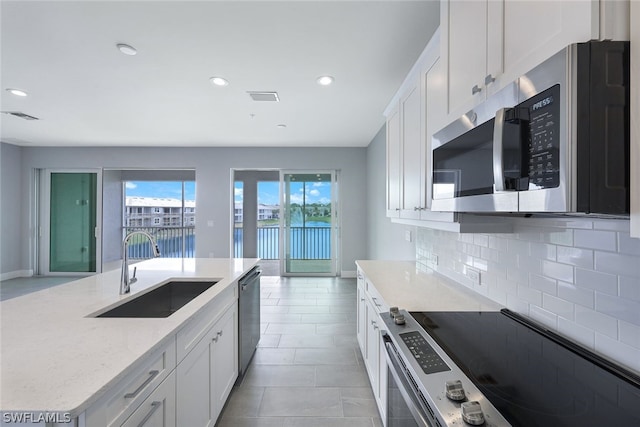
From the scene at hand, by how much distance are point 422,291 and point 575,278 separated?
86cm

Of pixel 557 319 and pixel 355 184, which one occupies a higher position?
pixel 355 184

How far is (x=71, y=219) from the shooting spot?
615 cm

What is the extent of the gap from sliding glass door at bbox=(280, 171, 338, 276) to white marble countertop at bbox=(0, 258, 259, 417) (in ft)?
13.7

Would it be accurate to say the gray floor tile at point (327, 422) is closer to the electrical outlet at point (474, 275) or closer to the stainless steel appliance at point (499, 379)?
the stainless steel appliance at point (499, 379)

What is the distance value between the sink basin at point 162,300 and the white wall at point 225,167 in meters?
3.90

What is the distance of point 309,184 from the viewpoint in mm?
6051

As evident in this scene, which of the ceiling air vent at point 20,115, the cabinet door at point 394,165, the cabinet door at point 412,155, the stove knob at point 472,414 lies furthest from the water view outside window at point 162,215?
the stove knob at point 472,414

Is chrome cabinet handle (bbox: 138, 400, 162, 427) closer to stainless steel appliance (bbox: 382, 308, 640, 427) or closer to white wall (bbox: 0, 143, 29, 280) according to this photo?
Answer: stainless steel appliance (bbox: 382, 308, 640, 427)

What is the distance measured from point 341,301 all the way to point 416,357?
351cm

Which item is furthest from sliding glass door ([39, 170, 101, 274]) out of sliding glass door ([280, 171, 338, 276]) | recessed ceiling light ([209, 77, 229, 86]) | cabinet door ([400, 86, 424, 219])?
cabinet door ([400, 86, 424, 219])

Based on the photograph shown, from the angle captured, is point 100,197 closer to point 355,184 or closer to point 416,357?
point 355,184

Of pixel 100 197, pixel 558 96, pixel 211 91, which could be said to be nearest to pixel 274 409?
pixel 558 96

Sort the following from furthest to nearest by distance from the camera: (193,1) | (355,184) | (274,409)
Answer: (355,184) → (274,409) → (193,1)

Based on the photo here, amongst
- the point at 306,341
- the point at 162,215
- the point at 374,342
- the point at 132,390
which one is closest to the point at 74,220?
the point at 162,215
